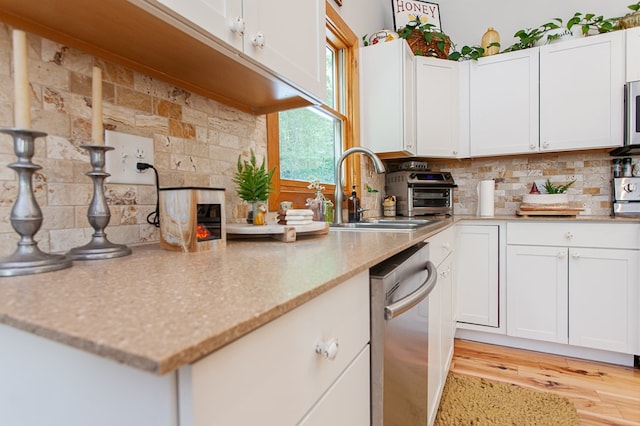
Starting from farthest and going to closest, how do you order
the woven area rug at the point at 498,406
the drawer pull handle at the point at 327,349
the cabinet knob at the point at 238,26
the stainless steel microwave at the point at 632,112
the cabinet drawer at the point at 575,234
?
1. the stainless steel microwave at the point at 632,112
2. the cabinet drawer at the point at 575,234
3. the woven area rug at the point at 498,406
4. the cabinet knob at the point at 238,26
5. the drawer pull handle at the point at 327,349

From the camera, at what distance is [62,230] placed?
792mm

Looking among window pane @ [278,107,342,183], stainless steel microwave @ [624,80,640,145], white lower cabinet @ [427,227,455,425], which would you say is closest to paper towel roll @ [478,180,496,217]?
stainless steel microwave @ [624,80,640,145]

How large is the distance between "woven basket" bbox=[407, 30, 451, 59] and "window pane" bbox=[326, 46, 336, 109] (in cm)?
70

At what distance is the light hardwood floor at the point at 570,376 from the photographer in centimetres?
160

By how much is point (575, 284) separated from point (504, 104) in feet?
4.45

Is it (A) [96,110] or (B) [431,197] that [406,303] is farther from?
(B) [431,197]

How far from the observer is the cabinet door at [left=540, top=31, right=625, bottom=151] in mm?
2217

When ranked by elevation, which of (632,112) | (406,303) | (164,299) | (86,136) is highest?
(632,112)

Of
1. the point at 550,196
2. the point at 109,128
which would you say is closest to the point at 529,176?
the point at 550,196

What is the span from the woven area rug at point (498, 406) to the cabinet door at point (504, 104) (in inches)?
65.0

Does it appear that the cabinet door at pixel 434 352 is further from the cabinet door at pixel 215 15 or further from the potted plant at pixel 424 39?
the potted plant at pixel 424 39

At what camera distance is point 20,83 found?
592mm

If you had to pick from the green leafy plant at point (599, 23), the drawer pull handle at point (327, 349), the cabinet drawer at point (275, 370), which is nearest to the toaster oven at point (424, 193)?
the green leafy plant at point (599, 23)

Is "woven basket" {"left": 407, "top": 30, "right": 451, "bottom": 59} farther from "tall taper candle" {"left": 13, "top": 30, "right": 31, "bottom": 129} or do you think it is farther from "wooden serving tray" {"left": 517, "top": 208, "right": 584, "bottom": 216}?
"tall taper candle" {"left": 13, "top": 30, "right": 31, "bottom": 129}
